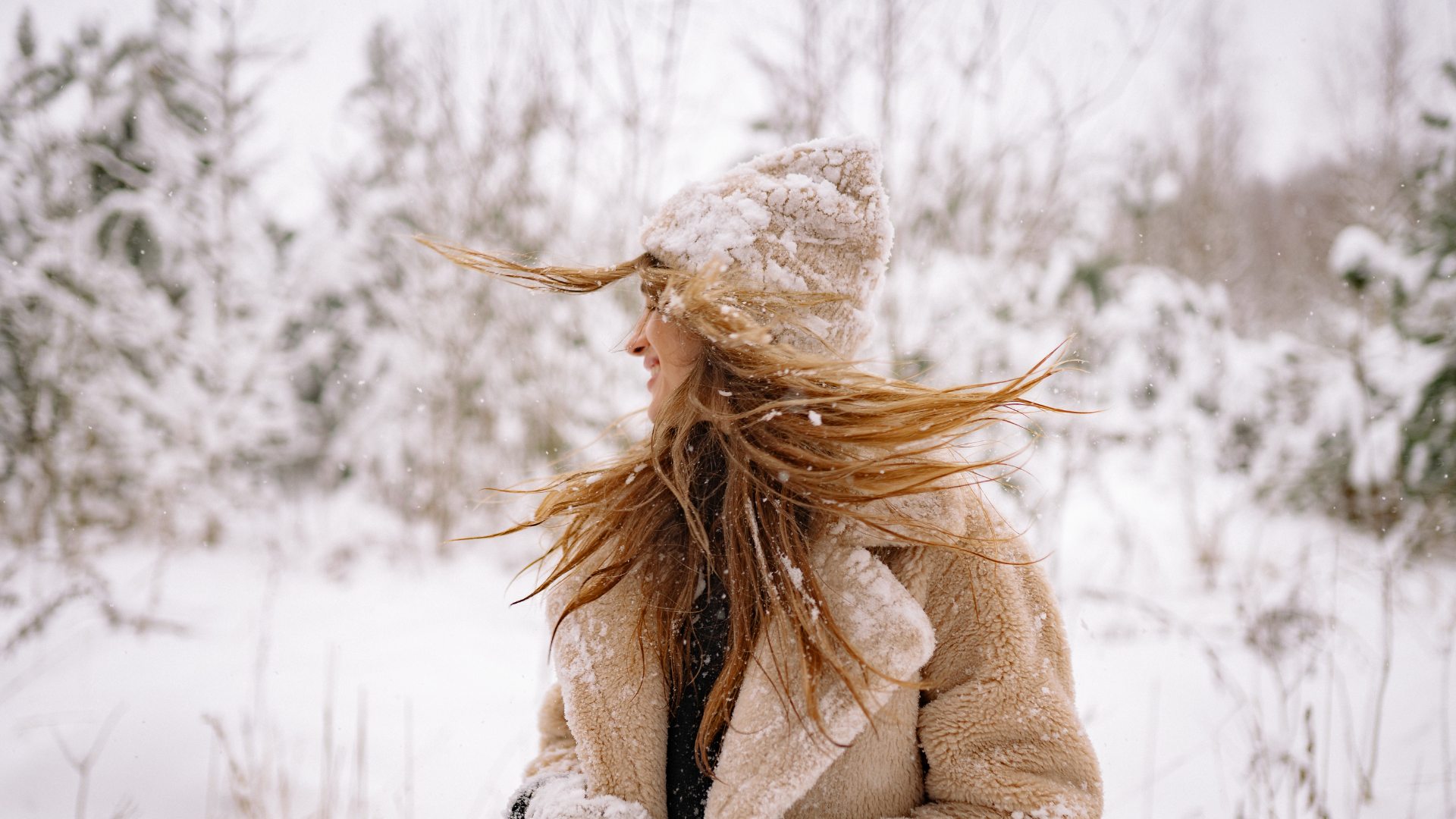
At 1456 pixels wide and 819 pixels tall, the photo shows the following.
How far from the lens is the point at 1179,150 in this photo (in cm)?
1212

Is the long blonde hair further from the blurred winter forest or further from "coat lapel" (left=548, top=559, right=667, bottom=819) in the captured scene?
the blurred winter forest

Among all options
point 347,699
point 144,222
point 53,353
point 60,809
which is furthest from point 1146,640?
point 144,222

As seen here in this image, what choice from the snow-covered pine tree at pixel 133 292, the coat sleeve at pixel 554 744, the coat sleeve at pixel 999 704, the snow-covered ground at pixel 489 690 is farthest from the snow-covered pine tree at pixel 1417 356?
the snow-covered pine tree at pixel 133 292

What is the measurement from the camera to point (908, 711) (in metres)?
1.19

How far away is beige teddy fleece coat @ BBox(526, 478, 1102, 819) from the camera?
3.56 feet

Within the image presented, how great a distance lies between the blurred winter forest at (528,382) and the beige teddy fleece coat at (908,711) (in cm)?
75

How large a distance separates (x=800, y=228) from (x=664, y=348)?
1.23ft

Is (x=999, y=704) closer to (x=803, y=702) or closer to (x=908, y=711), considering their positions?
(x=908, y=711)

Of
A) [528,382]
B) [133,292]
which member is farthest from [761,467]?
[133,292]

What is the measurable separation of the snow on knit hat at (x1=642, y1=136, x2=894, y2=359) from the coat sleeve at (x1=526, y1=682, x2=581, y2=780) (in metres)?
0.99

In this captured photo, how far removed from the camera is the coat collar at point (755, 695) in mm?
1129

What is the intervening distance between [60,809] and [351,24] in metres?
8.34

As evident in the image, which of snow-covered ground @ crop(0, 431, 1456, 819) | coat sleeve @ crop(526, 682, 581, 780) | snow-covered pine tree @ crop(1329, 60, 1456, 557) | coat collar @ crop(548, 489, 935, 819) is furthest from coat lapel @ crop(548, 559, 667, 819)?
snow-covered pine tree @ crop(1329, 60, 1456, 557)

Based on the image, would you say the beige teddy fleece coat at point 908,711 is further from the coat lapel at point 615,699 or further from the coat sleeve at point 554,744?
the coat sleeve at point 554,744
